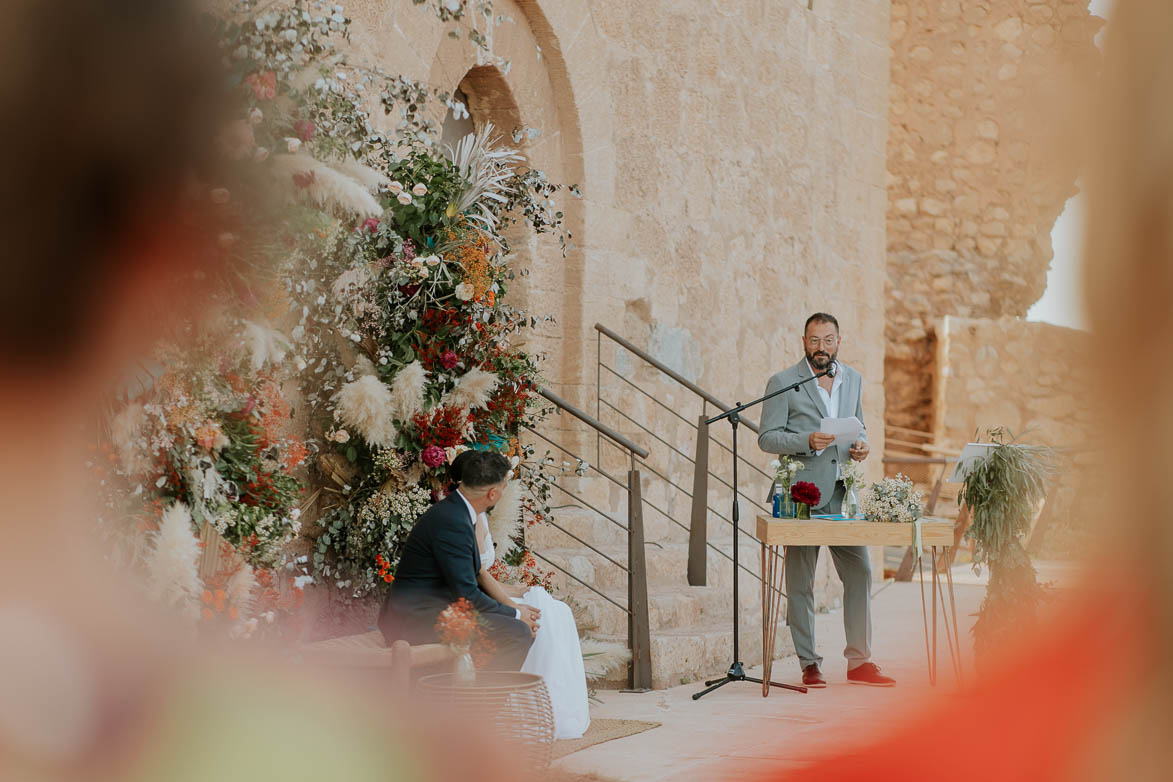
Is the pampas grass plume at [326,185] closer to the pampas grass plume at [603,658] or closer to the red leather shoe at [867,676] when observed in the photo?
the pampas grass plume at [603,658]

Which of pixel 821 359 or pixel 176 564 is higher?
pixel 821 359

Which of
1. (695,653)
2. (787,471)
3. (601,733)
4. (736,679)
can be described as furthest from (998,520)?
(601,733)

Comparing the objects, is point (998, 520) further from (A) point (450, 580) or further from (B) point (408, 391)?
(B) point (408, 391)

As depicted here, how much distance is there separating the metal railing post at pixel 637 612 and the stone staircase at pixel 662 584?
9 centimetres

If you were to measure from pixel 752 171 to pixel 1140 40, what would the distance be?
8964 millimetres

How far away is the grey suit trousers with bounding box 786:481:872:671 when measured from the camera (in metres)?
5.96

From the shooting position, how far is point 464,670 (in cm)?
A: 405

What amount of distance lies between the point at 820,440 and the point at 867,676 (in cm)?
115

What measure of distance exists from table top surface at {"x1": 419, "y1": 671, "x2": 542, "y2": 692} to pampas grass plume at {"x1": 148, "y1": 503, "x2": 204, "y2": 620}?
913 millimetres

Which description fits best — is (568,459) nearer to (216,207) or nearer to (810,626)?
(810,626)

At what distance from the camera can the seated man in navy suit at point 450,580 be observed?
4.62 m

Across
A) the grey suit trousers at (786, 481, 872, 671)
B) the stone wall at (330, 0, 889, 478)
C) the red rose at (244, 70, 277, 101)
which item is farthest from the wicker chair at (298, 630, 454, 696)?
the stone wall at (330, 0, 889, 478)

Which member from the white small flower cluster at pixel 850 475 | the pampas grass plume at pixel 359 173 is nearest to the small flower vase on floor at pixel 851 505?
the white small flower cluster at pixel 850 475

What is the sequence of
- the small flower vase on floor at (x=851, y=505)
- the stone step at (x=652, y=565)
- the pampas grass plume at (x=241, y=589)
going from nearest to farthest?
1. the pampas grass plume at (x=241, y=589)
2. the small flower vase on floor at (x=851, y=505)
3. the stone step at (x=652, y=565)
